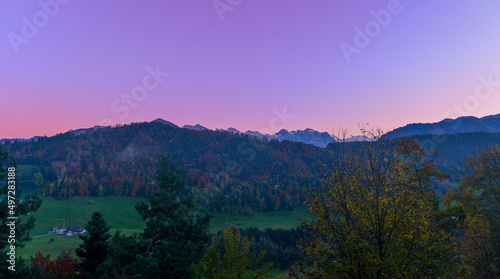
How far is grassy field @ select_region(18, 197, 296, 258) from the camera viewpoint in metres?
130

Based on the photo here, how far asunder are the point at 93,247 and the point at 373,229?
31.6 meters

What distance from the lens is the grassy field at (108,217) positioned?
129975 millimetres

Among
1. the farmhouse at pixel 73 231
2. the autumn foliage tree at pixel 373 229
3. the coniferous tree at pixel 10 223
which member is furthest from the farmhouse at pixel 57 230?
the autumn foliage tree at pixel 373 229

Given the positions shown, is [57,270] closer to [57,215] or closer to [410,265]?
[410,265]

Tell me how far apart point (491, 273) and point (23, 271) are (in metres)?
36.8

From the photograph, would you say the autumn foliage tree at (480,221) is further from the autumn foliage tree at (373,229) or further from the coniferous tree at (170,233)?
the coniferous tree at (170,233)

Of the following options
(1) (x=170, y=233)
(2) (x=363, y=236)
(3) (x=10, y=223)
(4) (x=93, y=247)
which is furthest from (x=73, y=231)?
(2) (x=363, y=236)

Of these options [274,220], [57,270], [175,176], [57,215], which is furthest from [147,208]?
[57,215]

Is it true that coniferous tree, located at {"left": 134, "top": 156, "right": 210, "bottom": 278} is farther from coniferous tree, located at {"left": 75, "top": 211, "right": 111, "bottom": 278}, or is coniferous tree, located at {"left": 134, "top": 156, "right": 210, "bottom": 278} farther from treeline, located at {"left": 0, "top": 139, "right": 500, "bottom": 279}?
coniferous tree, located at {"left": 75, "top": 211, "right": 111, "bottom": 278}

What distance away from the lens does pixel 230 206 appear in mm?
170125

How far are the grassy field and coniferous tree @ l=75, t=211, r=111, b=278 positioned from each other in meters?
96.8

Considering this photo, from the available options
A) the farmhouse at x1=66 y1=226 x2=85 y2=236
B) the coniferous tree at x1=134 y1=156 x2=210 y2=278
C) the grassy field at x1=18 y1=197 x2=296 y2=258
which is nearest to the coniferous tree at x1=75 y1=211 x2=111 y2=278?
the coniferous tree at x1=134 y1=156 x2=210 y2=278

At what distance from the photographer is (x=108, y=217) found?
14725cm

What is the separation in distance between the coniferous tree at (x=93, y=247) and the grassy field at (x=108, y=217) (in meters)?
96.8
